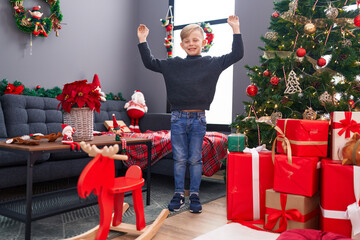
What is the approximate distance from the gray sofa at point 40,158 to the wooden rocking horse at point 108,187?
1.08 m

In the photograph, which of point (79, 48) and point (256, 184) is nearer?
point (256, 184)

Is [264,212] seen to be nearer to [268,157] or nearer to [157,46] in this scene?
[268,157]

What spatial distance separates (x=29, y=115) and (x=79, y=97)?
1.36m

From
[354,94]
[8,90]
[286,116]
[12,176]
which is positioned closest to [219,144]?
[286,116]

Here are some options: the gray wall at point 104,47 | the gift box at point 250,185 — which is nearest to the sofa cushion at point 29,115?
the gray wall at point 104,47

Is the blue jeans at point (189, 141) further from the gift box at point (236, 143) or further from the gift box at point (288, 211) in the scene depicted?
the gift box at point (288, 211)

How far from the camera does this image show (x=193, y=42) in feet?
6.97

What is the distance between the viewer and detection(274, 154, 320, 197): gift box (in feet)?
5.36

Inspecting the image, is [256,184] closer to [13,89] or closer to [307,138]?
[307,138]

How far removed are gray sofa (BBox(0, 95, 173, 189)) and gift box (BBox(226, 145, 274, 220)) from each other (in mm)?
1006

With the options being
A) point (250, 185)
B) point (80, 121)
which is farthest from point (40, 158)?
point (250, 185)

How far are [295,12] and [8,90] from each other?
8.63 ft

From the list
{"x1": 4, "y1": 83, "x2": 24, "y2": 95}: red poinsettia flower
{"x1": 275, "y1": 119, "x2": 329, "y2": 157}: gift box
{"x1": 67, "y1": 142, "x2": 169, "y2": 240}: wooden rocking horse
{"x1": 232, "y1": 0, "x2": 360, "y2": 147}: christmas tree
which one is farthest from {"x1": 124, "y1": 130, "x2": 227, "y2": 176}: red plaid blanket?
{"x1": 4, "y1": 83, "x2": 24, "y2": 95}: red poinsettia flower

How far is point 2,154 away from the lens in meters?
2.19
